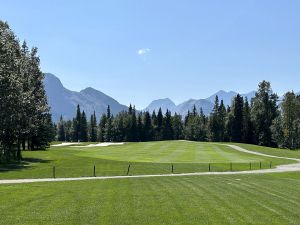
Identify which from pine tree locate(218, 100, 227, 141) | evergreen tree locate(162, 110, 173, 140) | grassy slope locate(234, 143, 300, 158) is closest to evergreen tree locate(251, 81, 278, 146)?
pine tree locate(218, 100, 227, 141)

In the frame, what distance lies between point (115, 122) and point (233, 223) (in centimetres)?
17882

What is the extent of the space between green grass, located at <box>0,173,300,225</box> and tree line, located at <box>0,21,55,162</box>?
74.2 ft

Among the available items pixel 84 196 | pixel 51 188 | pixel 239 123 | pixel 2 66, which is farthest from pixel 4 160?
pixel 239 123

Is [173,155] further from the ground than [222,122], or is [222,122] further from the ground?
[222,122]

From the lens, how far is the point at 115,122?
19650cm

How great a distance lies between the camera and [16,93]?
5416 centimetres

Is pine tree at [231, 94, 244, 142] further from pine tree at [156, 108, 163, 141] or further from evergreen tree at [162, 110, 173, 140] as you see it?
pine tree at [156, 108, 163, 141]

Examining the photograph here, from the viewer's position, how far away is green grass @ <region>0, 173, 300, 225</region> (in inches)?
775

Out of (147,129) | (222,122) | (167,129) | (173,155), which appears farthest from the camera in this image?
(147,129)

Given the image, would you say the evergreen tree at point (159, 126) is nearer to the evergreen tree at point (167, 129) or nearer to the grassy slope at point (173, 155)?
the evergreen tree at point (167, 129)

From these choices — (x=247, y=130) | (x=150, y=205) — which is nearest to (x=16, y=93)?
(x=150, y=205)

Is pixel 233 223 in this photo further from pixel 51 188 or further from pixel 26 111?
pixel 26 111

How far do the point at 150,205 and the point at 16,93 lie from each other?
118ft

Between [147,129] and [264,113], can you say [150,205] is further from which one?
[147,129]
